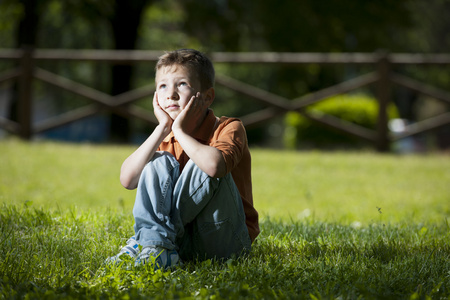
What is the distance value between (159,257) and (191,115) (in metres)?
0.73

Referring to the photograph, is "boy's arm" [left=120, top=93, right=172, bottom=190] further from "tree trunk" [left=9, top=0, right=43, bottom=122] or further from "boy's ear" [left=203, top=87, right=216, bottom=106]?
"tree trunk" [left=9, top=0, right=43, bottom=122]

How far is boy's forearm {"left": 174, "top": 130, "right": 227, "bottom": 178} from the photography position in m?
2.46

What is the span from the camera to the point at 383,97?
9.34 meters

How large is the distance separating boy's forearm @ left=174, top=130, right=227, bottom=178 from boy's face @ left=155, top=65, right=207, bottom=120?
0.27 m

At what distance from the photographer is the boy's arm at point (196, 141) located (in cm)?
246

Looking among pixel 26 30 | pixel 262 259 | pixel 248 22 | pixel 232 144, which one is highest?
pixel 248 22

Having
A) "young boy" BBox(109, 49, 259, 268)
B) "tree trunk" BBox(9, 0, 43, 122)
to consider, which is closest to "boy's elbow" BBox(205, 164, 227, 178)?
"young boy" BBox(109, 49, 259, 268)

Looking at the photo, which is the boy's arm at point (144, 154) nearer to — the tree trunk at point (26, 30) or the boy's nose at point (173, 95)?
the boy's nose at point (173, 95)

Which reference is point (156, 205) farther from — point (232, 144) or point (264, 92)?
point (264, 92)

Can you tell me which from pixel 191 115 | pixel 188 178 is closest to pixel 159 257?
pixel 188 178

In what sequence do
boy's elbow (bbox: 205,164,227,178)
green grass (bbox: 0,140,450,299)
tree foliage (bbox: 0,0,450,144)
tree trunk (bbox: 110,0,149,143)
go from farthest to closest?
1. tree foliage (bbox: 0,0,450,144)
2. tree trunk (bbox: 110,0,149,143)
3. boy's elbow (bbox: 205,164,227,178)
4. green grass (bbox: 0,140,450,299)

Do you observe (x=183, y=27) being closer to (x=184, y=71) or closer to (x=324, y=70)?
(x=324, y=70)

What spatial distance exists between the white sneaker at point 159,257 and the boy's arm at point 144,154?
15.6 inches

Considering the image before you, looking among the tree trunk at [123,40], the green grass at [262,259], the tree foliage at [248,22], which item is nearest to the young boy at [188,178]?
the green grass at [262,259]
